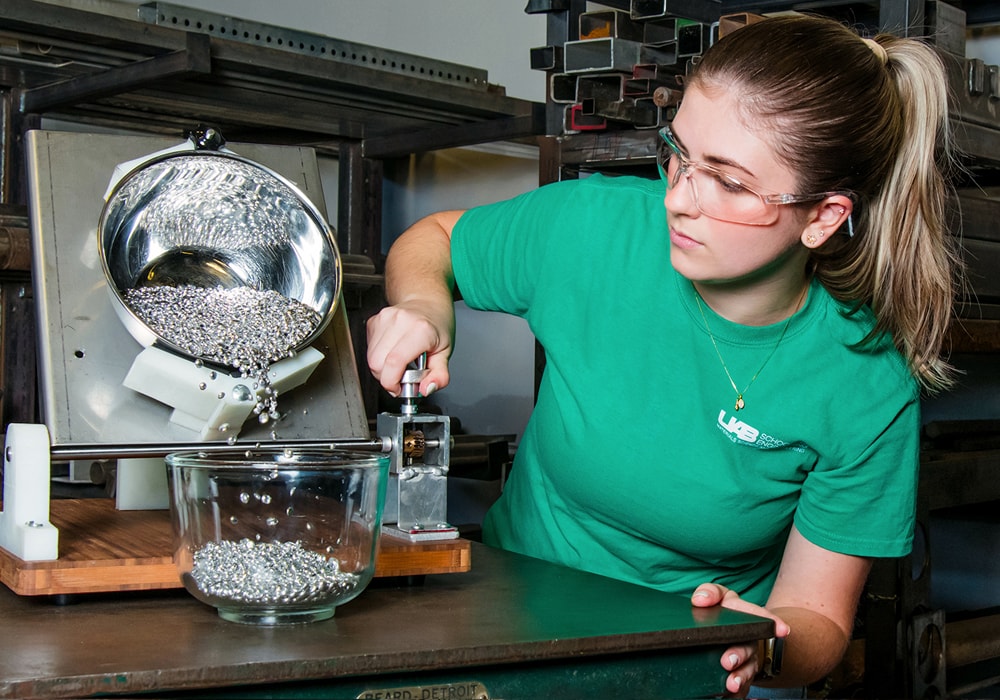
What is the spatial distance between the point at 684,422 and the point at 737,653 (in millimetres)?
335

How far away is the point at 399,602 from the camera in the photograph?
1.01 meters

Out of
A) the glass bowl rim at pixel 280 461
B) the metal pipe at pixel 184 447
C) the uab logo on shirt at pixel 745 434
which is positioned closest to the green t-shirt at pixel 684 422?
the uab logo on shirt at pixel 745 434

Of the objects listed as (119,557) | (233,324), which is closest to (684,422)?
(233,324)

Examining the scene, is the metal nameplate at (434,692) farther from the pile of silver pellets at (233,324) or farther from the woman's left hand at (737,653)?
the pile of silver pellets at (233,324)

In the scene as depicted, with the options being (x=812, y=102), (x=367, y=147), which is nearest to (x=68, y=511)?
(x=812, y=102)

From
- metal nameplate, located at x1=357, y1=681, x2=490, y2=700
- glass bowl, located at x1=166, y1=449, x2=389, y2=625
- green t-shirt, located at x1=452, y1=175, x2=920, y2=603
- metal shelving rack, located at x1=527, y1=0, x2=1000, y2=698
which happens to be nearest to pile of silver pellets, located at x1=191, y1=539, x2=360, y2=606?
glass bowl, located at x1=166, y1=449, x2=389, y2=625

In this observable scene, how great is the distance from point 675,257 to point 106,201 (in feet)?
1.85

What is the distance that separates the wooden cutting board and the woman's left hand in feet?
0.73

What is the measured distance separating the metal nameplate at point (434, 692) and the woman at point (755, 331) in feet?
1.23

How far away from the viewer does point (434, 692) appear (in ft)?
2.77

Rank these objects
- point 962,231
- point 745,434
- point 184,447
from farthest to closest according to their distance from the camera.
→ point 962,231, point 745,434, point 184,447

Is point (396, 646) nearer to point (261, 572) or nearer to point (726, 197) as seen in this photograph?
point (261, 572)

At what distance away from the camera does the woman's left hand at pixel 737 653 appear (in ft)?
3.18

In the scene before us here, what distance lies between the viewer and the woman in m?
1.15
